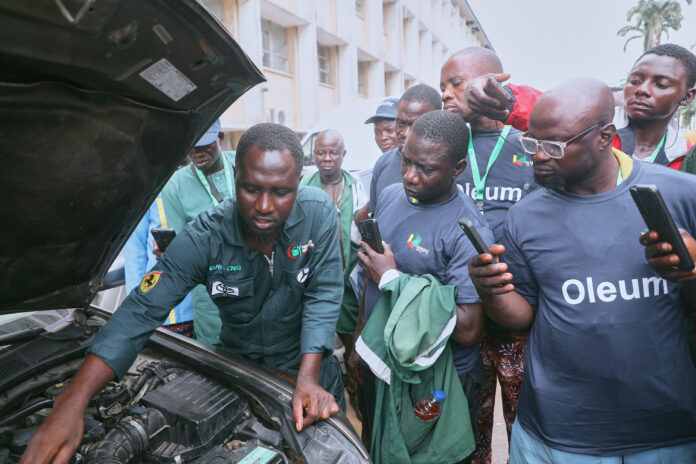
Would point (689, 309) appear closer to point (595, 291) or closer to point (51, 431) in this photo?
point (595, 291)

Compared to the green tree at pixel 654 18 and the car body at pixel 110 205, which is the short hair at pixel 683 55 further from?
the green tree at pixel 654 18

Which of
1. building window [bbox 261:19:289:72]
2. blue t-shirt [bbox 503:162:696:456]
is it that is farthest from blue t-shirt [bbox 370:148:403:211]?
building window [bbox 261:19:289:72]

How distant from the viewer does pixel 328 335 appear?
1767 millimetres

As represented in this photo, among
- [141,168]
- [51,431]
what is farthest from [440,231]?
[51,431]

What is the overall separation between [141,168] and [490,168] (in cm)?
154

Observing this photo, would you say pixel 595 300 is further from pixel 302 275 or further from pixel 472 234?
pixel 302 275

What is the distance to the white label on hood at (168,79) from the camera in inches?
42.0

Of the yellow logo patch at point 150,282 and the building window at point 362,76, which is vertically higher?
the building window at point 362,76

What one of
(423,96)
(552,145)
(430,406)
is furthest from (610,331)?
(423,96)

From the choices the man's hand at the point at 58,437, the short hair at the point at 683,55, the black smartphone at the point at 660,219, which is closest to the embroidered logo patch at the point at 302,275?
the man's hand at the point at 58,437

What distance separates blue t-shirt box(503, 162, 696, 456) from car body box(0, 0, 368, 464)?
72 cm

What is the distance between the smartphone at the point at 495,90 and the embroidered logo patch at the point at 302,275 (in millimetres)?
1173

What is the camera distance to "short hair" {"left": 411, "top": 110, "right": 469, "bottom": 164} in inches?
74.1

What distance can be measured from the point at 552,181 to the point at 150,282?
149 cm
